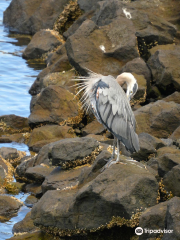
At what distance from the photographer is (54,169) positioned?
9422 mm

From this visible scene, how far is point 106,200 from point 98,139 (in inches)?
182

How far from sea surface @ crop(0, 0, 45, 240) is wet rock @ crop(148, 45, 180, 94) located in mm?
4722

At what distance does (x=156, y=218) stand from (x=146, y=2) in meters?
12.6

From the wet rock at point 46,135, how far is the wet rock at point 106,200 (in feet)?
17.6

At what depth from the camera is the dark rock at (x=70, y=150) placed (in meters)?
A: 8.94

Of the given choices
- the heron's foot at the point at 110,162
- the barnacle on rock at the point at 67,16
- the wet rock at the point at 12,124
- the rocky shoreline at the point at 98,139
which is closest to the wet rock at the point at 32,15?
the barnacle on rock at the point at 67,16

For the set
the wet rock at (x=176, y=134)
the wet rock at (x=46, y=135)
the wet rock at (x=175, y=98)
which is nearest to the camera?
the wet rock at (x=176, y=134)

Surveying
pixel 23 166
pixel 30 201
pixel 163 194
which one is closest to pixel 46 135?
pixel 23 166

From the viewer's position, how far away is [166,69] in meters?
13.4

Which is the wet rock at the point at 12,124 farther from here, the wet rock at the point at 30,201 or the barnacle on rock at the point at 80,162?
the barnacle on rock at the point at 80,162

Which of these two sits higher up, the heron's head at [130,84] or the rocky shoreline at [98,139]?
the heron's head at [130,84]

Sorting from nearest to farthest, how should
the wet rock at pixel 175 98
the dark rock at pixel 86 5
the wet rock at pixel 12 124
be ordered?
the wet rock at pixel 175 98
the wet rock at pixel 12 124
the dark rock at pixel 86 5

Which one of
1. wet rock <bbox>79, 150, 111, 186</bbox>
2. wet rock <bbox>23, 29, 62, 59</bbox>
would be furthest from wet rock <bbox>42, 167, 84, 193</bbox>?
wet rock <bbox>23, 29, 62, 59</bbox>

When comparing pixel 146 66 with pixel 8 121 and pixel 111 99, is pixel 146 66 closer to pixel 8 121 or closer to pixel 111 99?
pixel 8 121
